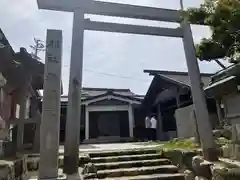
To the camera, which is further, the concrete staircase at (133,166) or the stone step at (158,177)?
the concrete staircase at (133,166)

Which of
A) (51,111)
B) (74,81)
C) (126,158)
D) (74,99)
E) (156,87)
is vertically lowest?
(126,158)

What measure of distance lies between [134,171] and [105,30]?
348 centimetres

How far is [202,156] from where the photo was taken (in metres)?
5.14

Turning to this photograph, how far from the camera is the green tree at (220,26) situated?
12.1ft

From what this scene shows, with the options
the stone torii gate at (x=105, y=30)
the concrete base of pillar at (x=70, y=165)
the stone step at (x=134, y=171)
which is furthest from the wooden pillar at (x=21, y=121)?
the stone step at (x=134, y=171)

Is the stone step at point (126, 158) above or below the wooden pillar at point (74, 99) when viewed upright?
below

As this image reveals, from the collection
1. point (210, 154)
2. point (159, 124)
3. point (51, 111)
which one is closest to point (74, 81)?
point (51, 111)

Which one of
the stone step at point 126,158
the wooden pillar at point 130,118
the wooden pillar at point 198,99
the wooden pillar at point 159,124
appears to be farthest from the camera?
the wooden pillar at point 130,118

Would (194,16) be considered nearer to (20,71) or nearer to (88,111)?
(20,71)

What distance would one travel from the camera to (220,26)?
3977 mm

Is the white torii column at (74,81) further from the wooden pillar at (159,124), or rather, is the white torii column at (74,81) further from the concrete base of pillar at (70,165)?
the wooden pillar at (159,124)

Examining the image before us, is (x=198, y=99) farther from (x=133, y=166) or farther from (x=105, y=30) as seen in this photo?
(x=105, y=30)

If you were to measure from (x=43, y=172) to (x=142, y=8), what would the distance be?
4512 millimetres

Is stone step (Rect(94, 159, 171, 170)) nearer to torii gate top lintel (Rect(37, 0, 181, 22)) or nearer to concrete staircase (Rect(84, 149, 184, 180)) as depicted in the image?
concrete staircase (Rect(84, 149, 184, 180))
